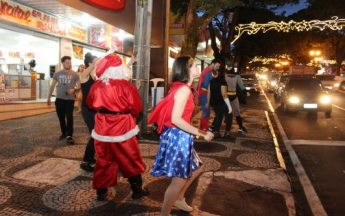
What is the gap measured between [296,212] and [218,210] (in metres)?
1.02

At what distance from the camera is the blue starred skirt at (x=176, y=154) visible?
312 centimetres

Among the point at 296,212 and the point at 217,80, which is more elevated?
the point at 217,80

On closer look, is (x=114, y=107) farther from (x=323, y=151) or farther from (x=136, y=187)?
(x=323, y=151)

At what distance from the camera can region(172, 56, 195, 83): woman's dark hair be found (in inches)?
128

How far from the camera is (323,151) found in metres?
7.14

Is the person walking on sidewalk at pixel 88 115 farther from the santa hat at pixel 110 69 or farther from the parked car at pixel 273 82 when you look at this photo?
the parked car at pixel 273 82

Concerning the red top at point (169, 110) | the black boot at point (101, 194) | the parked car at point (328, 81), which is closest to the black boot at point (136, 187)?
the black boot at point (101, 194)

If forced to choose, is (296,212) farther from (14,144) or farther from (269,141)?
(14,144)

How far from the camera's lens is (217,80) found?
25.4ft

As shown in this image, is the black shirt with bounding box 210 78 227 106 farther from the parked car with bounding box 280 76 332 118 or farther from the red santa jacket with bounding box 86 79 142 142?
the parked car with bounding box 280 76 332 118

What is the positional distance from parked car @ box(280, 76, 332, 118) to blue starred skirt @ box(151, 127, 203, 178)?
418 inches

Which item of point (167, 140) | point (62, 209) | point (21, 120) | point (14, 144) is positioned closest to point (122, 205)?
point (62, 209)

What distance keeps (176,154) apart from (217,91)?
4856mm

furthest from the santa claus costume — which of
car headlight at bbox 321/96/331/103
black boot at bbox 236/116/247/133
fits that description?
car headlight at bbox 321/96/331/103
